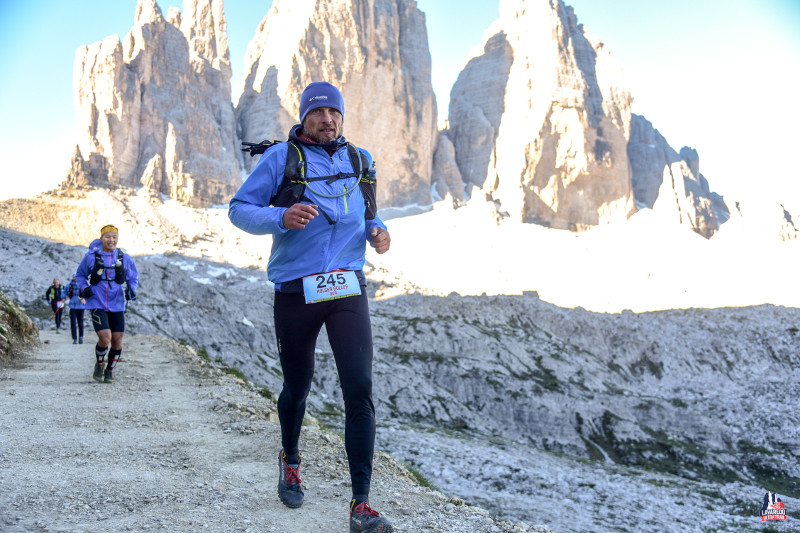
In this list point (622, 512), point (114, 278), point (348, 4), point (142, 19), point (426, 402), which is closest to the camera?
point (114, 278)

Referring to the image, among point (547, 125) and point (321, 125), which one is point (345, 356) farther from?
point (547, 125)

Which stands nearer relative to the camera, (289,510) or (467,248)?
(289,510)

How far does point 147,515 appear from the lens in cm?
369

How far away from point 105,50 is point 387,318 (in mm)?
60733

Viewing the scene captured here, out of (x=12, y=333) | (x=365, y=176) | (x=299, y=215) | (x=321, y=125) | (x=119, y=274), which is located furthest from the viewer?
(x=12, y=333)

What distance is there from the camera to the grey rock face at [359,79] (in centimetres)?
9556

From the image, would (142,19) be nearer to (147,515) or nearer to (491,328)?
(491,328)

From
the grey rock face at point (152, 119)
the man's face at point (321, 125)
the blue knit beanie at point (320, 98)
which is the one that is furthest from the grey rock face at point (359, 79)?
the man's face at point (321, 125)

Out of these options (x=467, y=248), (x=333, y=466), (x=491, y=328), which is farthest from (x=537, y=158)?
(x=333, y=466)

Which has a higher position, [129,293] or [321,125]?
[321,125]

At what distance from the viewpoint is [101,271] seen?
9320 mm

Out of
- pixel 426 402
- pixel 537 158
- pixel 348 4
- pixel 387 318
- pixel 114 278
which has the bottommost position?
pixel 426 402

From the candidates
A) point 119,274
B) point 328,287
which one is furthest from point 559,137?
point 328,287

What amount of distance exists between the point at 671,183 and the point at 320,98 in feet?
390
